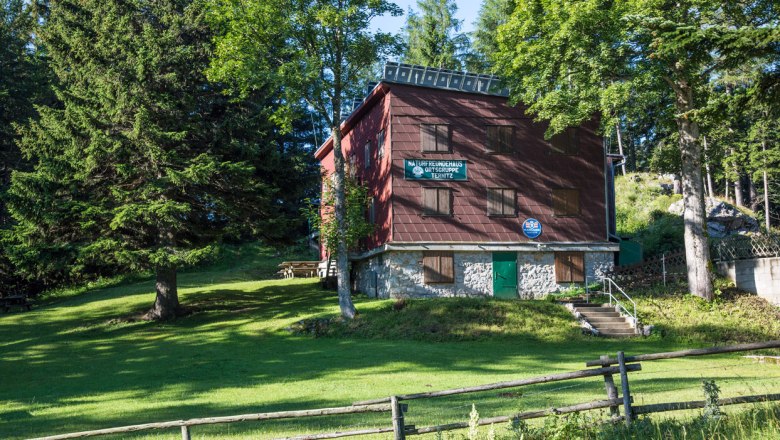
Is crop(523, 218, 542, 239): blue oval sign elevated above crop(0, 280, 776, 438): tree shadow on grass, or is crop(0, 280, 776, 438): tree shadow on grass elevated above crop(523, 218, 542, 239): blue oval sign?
crop(523, 218, 542, 239): blue oval sign

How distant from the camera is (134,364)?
23.5 m

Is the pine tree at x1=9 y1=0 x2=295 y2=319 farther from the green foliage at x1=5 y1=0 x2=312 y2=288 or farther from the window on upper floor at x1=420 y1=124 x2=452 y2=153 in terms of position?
the window on upper floor at x1=420 y1=124 x2=452 y2=153

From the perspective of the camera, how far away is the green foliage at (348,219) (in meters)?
33.7

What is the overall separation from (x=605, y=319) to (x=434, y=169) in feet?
34.5

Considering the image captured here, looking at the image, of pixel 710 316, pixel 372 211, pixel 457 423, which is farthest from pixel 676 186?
pixel 457 423

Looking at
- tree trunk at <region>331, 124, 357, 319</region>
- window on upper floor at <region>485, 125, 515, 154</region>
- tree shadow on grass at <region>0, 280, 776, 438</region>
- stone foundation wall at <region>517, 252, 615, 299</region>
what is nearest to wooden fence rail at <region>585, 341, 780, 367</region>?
tree shadow on grass at <region>0, 280, 776, 438</region>

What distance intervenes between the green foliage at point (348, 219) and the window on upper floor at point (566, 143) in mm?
9693

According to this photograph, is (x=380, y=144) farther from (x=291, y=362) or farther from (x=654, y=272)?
(x=291, y=362)

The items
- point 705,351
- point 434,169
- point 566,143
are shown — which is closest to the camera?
point 705,351

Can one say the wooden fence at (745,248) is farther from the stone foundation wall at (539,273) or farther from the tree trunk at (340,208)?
the tree trunk at (340,208)

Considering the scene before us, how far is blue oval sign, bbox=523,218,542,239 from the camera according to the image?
3400cm

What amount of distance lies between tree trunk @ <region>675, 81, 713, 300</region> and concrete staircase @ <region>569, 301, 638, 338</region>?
367 cm

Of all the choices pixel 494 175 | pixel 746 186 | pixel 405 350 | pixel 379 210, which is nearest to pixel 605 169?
pixel 494 175

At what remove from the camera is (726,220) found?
45000mm
